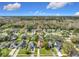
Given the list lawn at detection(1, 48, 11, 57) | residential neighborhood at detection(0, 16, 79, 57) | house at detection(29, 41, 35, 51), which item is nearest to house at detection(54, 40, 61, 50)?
residential neighborhood at detection(0, 16, 79, 57)

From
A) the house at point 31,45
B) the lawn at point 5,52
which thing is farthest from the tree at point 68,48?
the lawn at point 5,52

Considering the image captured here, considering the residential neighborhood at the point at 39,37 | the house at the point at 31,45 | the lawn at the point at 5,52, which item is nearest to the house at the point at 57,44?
the residential neighborhood at the point at 39,37

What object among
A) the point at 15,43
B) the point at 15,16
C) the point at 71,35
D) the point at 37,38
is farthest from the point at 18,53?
the point at 71,35

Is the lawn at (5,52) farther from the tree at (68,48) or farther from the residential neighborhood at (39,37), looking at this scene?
the tree at (68,48)

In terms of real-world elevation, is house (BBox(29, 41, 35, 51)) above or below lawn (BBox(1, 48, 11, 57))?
above

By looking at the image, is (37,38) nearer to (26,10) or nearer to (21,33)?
(21,33)

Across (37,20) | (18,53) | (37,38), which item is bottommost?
(18,53)

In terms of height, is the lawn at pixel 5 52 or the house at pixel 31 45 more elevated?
the house at pixel 31 45

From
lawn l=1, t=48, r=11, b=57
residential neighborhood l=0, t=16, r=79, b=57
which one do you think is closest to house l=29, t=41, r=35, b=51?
residential neighborhood l=0, t=16, r=79, b=57

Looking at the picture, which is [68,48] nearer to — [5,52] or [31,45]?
[31,45]

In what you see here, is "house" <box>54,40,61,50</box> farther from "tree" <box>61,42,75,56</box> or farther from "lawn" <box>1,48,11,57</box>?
"lawn" <box>1,48,11,57</box>

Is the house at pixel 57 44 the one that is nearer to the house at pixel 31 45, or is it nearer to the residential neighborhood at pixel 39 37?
the residential neighborhood at pixel 39 37
